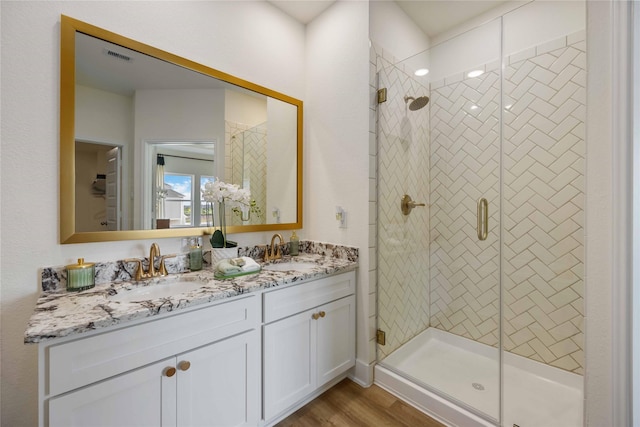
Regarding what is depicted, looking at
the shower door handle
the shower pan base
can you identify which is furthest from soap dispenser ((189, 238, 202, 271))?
the shower door handle

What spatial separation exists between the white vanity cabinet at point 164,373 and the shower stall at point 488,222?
3.33 feet

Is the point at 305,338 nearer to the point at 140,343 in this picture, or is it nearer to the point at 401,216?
the point at 140,343

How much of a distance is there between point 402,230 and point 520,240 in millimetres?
838

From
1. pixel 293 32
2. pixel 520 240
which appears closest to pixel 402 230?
pixel 520 240

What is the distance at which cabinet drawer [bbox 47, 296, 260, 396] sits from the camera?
0.85 metres

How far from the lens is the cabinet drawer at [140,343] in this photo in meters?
0.85

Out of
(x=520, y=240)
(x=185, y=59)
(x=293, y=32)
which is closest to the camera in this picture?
(x=185, y=59)

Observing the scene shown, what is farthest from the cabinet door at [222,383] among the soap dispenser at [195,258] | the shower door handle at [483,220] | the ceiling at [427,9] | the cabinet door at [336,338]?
the ceiling at [427,9]

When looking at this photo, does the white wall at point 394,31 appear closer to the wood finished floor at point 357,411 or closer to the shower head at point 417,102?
the shower head at point 417,102

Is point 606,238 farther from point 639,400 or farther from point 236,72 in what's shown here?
point 236,72

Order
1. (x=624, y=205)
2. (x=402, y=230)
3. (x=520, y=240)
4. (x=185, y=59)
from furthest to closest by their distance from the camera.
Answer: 1. (x=402, y=230)
2. (x=520, y=240)
3. (x=185, y=59)
4. (x=624, y=205)

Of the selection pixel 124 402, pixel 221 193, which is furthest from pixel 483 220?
pixel 124 402

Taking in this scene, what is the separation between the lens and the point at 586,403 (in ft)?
3.46

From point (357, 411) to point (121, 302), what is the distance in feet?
4.69
